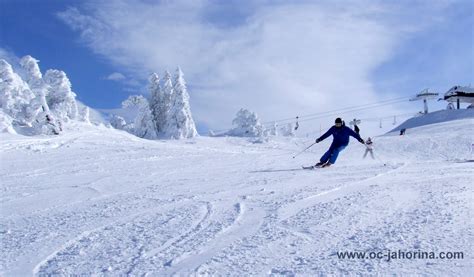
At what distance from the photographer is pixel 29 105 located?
2823cm

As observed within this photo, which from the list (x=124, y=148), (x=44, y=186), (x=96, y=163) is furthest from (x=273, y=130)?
(x=44, y=186)

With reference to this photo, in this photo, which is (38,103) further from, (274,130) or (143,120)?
(274,130)

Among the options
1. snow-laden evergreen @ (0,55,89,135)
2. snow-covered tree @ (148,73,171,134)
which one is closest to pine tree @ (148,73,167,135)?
snow-covered tree @ (148,73,171,134)

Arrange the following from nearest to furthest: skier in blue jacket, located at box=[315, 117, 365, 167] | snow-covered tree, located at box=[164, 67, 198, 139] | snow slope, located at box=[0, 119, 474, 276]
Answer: snow slope, located at box=[0, 119, 474, 276] → skier in blue jacket, located at box=[315, 117, 365, 167] → snow-covered tree, located at box=[164, 67, 198, 139]

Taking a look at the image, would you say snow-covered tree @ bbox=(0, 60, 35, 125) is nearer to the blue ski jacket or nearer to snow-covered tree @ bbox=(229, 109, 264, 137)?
the blue ski jacket

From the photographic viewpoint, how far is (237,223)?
5363 mm

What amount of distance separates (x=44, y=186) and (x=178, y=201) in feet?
14.3

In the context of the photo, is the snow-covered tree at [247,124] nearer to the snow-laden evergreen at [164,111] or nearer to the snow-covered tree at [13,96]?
the snow-laden evergreen at [164,111]

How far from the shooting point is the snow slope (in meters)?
4.04

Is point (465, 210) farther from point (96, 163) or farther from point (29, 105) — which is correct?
point (29, 105)

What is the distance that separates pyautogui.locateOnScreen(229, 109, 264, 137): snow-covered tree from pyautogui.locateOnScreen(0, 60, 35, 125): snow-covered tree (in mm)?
30163

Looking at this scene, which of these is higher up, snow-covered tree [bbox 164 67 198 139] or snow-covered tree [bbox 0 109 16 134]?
snow-covered tree [bbox 164 67 198 139]

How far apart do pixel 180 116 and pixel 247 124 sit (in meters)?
9.81

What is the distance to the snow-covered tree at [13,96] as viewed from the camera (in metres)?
28.0
